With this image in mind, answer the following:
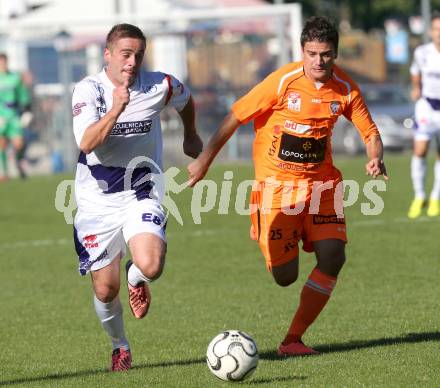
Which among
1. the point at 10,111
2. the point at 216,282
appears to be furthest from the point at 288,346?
the point at 10,111

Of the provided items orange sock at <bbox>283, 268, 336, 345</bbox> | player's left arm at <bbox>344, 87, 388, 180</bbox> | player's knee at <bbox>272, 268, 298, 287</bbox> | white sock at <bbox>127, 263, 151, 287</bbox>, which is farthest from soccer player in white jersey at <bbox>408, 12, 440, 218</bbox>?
white sock at <bbox>127, 263, 151, 287</bbox>

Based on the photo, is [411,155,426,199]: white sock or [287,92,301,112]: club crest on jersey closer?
[287,92,301,112]: club crest on jersey

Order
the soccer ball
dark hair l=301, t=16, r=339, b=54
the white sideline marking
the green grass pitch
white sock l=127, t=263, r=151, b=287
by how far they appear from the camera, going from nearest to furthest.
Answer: the soccer ball
the green grass pitch
white sock l=127, t=263, r=151, b=287
dark hair l=301, t=16, r=339, b=54
the white sideline marking

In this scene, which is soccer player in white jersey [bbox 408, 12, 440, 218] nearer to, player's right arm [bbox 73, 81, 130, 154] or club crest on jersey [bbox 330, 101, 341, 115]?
club crest on jersey [bbox 330, 101, 341, 115]

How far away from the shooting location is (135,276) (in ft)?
22.4

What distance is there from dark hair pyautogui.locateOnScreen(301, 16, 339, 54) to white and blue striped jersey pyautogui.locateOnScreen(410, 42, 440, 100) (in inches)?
297

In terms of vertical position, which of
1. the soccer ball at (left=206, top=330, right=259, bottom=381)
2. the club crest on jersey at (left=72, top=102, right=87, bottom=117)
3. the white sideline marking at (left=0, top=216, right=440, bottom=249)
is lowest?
the white sideline marking at (left=0, top=216, right=440, bottom=249)

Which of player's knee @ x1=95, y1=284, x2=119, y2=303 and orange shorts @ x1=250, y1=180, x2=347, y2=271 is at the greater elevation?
orange shorts @ x1=250, y1=180, x2=347, y2=271

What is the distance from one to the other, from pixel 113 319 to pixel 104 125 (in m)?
1.33

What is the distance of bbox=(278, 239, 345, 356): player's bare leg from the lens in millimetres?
7219

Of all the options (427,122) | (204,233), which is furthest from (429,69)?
(204,233)

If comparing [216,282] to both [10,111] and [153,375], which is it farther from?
[10,111]

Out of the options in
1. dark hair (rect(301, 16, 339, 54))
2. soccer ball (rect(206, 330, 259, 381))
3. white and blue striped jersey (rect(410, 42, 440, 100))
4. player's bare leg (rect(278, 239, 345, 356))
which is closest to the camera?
soccer ball (rect(206, 330, 259, 381))

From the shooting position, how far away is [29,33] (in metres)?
26.8
